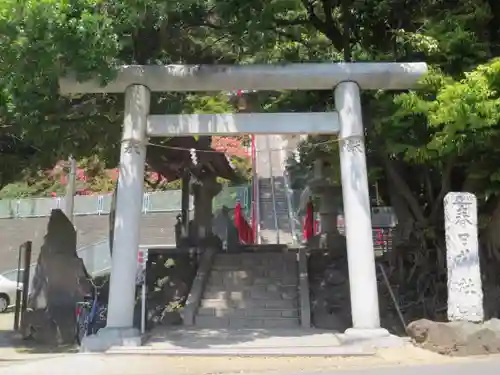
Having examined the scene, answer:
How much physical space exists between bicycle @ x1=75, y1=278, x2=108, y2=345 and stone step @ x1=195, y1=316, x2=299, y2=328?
2.07 metres

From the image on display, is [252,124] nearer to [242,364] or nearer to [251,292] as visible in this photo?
[242,364]

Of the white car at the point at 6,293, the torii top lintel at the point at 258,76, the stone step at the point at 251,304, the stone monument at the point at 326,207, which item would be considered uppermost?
the torii top lintel at the point at 258,76

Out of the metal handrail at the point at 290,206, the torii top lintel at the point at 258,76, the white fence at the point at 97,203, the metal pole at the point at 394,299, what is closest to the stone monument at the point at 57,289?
the torii top lintel at the point at 258,76

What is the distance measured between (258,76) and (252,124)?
0.98 metres

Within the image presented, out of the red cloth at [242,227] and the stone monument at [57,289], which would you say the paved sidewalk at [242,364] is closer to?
the stone monument at [57,289]

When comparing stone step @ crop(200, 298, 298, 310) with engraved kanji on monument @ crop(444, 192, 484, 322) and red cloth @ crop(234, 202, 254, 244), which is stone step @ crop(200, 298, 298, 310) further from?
red cloth @ crop(234, 202, 254, 244)

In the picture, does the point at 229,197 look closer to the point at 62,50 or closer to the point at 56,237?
the point at 56,237

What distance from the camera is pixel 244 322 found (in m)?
13.1

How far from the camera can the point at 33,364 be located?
9.27m

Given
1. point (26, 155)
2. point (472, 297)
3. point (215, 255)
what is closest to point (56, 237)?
point (26, 155)

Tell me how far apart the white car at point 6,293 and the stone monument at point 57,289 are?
21.6 ft

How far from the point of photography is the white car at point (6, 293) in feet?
66.7

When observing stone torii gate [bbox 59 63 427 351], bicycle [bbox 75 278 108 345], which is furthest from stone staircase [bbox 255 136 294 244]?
stone torii gate [bbox 59 63 427 351]

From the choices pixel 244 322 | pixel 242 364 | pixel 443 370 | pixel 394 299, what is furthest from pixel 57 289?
pixel 443 370
